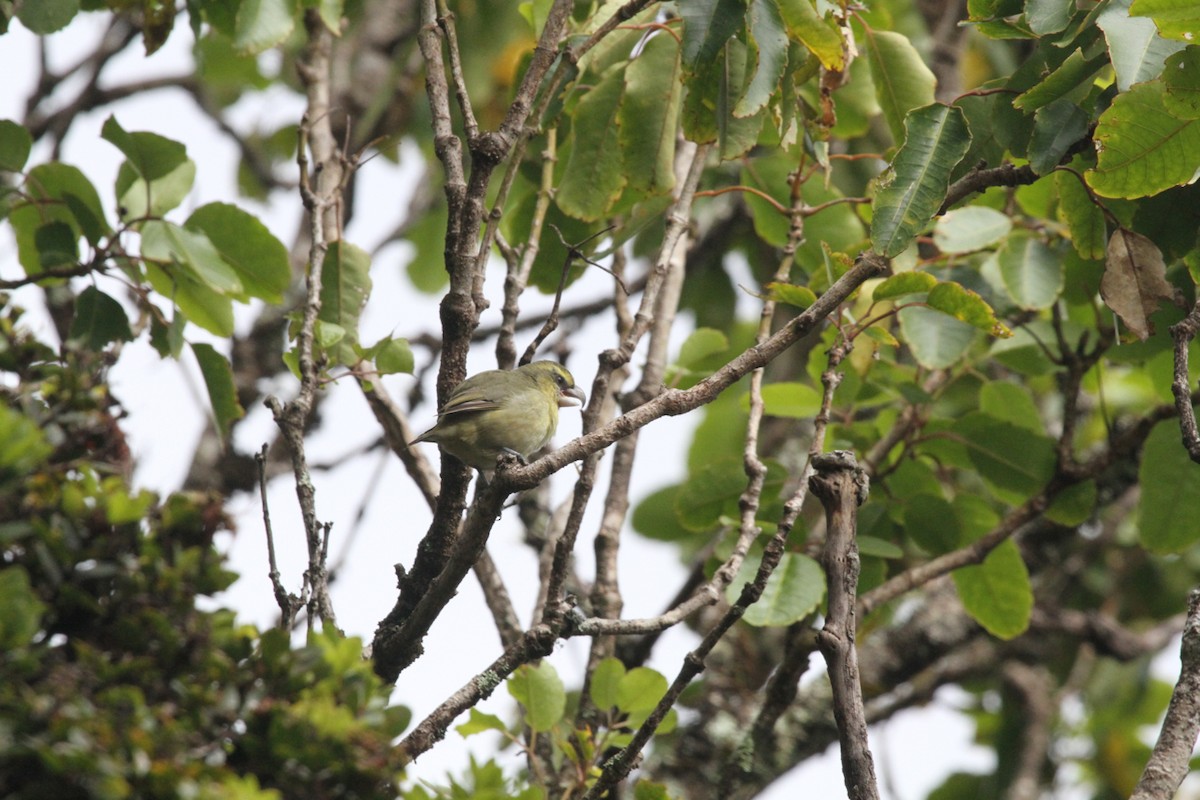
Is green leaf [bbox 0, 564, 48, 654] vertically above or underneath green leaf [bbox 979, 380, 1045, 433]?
underneath

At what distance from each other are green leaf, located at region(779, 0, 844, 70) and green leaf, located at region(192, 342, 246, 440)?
192cm

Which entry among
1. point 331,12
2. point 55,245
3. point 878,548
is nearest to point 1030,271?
point 878,548

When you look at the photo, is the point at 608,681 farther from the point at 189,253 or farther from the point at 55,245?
the point at 55,245

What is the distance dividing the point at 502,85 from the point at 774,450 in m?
2.92

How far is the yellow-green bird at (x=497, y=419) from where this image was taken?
4.12 m

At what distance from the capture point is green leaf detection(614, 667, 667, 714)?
131 inches

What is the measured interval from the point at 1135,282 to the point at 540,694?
1934 millimetres

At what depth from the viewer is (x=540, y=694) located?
320 cm

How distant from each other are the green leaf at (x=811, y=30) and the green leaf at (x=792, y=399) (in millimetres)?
1316

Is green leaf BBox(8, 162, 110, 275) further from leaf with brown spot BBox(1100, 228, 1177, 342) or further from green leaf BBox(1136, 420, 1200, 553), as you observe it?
green leaf BBox(1136, 420, 1200, 553)

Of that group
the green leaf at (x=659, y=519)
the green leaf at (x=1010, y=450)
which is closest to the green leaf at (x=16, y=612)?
the green leaf at (x=1010, y=450)

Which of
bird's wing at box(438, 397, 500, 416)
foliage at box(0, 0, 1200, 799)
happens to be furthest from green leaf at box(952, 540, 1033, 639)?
A: bird's wing at box(438, 397, 500, 416)

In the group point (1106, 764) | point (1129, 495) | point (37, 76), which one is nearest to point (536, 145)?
point (37, 76)

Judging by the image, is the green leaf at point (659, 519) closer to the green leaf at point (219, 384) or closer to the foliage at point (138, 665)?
the green leaf at point (219, 384)
